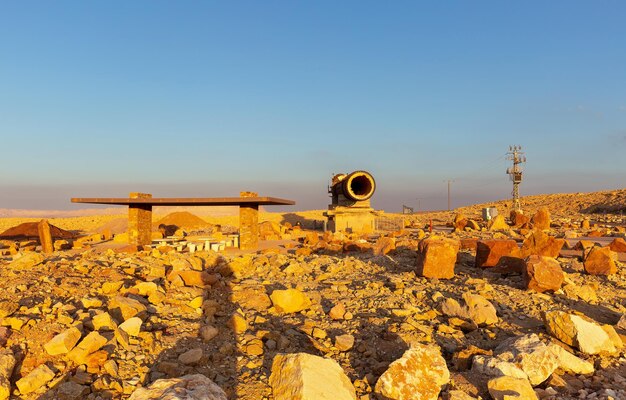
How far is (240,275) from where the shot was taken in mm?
9078

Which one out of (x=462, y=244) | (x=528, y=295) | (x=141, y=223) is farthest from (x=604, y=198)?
(x=141, y=223)

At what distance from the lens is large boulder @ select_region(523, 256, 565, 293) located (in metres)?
7.06

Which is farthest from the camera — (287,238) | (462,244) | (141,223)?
(287,238)

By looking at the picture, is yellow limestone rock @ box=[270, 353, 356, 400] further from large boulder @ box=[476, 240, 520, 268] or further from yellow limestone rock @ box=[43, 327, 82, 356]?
large boulder @ box=[476, 240, 520, 268]

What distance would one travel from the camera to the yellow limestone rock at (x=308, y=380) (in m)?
3.66

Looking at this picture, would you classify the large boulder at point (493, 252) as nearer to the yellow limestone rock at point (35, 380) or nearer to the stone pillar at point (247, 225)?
the stone pillar at point (247, 225)

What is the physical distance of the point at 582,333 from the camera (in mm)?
4906

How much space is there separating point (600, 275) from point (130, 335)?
9.29m

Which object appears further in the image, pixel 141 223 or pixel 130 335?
pixel 141 223

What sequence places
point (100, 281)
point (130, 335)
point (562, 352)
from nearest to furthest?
point (562, 352) → point (130, 335) → point (100, 281)

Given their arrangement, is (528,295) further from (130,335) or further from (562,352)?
(130,335)

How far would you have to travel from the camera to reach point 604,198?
3709 centimetres

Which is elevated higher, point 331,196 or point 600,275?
point 331,196

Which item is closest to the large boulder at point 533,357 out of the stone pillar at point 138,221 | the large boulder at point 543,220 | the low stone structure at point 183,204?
the low stone structure at point 183,204
